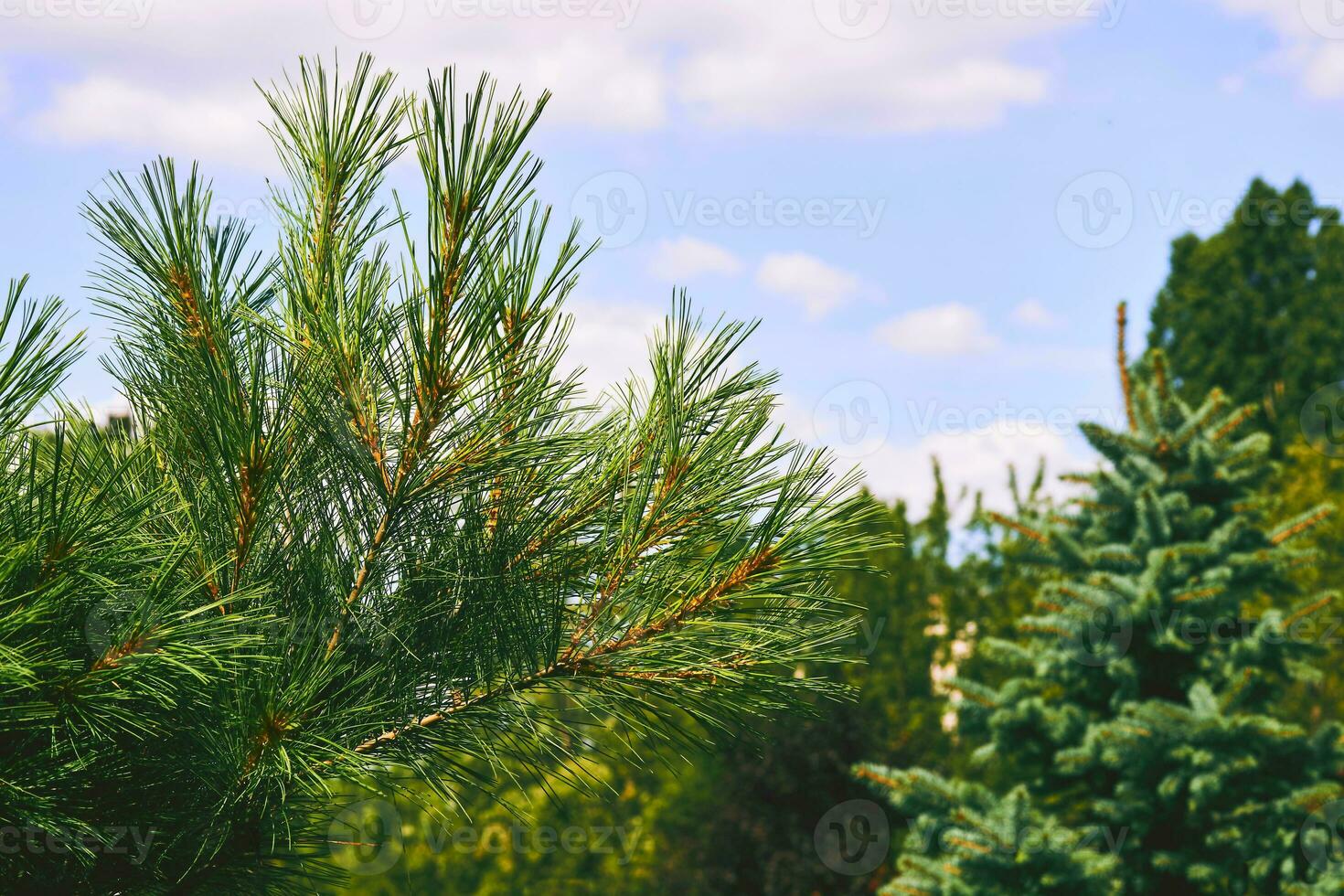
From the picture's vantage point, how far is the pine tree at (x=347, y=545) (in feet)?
6.24

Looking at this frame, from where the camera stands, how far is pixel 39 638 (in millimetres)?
1910

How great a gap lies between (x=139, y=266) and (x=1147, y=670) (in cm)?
708

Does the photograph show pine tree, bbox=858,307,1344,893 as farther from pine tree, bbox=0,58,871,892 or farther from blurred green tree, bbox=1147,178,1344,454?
blurred green tree, bbox=1147,178,1344,454

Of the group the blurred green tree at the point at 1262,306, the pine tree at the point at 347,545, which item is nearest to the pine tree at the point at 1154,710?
the pine tree at the point at 347,545

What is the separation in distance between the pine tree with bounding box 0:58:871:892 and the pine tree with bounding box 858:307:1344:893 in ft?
16.9

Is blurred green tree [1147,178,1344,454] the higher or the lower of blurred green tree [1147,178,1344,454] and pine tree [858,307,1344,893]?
the higher

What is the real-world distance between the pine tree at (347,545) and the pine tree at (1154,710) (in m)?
5.16

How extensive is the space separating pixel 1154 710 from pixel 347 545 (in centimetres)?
605

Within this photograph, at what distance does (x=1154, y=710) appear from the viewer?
6867 mm

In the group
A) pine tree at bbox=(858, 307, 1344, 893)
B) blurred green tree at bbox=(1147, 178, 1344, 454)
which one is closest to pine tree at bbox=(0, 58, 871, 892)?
pine tree at bbox=(858, 307, 1344, 893)

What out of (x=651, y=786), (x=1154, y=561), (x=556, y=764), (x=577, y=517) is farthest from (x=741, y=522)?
(x=651, y=786)

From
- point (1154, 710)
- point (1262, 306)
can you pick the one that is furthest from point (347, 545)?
point (1262, 306)

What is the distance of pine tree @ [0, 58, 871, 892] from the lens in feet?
6.24

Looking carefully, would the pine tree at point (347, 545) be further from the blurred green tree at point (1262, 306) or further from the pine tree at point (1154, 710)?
the blurred green tree at point (1262, 306)
